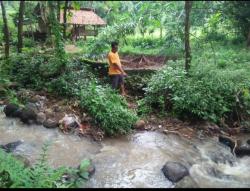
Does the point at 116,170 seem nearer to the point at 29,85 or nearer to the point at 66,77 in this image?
the point at 66,77

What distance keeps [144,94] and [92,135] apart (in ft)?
9.41

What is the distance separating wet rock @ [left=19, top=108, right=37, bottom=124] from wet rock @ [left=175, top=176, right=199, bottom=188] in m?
4.32

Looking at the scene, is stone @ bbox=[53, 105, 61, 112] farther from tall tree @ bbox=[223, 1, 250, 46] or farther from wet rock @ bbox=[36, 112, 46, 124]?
tall tree @ bbox=[223, 1, 250, 46]

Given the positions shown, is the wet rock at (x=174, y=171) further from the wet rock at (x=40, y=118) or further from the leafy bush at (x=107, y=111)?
the wet rock at (x=40, y=118)

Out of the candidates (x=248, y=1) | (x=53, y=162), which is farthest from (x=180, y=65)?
(x=248, y=1)

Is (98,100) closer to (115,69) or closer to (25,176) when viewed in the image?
(115,69)

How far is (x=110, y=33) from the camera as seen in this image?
12961mm

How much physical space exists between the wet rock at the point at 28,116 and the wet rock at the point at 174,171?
3860mm

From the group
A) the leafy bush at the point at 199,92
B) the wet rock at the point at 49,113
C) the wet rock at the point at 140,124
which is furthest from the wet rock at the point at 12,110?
the leafy bush at the point at 199,92

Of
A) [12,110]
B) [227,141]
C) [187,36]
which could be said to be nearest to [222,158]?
[227,141]

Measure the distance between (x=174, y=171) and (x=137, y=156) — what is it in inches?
47.1

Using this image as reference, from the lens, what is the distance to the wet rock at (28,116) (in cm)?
906

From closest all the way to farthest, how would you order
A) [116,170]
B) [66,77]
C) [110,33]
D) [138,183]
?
[138,183] → [116,170] → [66,77] → [110,33]

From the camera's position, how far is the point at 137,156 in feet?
25.0
